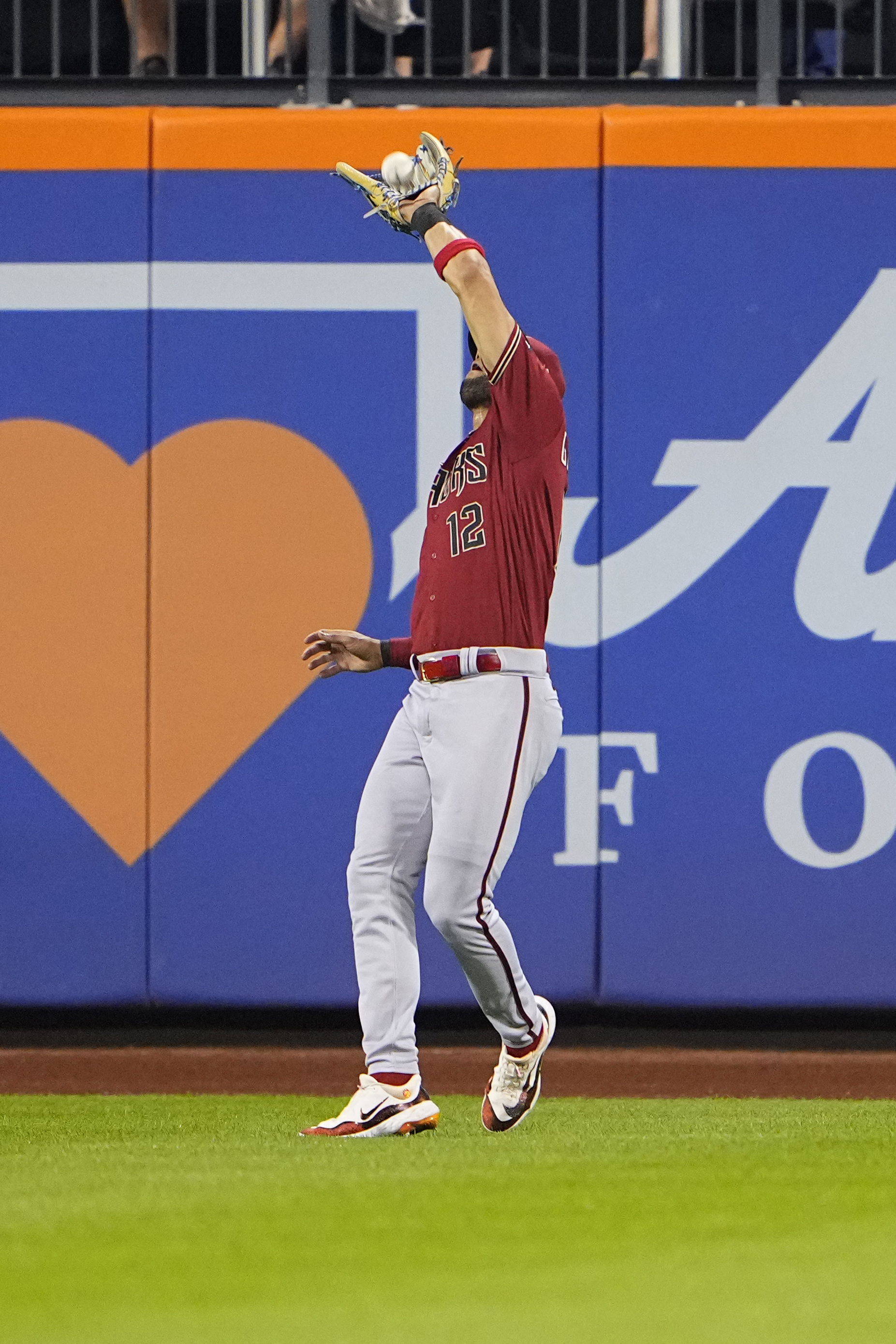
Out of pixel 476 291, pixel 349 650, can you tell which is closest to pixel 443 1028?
pixel 349 650

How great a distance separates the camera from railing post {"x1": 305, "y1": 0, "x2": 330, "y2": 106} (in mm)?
6227

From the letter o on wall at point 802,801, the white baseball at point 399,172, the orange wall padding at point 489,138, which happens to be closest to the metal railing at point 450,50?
the orange wall padding at point 489,138

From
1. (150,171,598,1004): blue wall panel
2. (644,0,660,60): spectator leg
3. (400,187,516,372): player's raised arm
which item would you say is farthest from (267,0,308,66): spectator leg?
(400,187,516,372): player's raised arm

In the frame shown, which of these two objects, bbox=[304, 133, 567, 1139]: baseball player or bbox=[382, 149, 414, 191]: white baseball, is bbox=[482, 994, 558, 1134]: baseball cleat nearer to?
bbox=[304, 133, 567, 1139]: baseball player

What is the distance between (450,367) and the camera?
234 inches

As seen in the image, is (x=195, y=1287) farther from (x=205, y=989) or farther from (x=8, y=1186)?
(x=205, y=989)

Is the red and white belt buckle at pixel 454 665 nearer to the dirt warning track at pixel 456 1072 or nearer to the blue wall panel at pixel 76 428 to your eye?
the dirt warning track at pixel 456 1072

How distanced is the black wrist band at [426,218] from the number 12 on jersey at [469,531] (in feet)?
2.07

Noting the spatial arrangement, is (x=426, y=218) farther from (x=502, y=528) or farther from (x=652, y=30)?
(x=652, y=30)

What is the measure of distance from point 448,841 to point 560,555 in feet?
7.34

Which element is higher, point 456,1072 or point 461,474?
point 461,474

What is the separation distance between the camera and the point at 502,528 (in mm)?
3924

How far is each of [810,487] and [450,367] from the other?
130cm

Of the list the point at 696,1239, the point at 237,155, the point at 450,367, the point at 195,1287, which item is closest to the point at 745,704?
the point at 450,367
